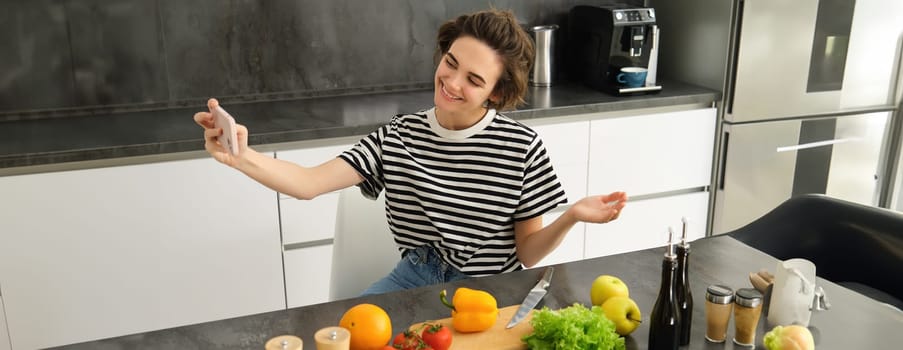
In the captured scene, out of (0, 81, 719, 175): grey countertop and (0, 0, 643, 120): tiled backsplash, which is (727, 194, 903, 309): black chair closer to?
(0, 81, 719, 175): grey countertop

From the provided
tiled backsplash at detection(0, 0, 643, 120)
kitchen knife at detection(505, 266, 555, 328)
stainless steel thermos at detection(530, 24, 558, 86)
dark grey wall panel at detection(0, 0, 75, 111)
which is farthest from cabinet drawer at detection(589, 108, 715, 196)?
dark grey wall panel at detection(0, 0, 75, 111)

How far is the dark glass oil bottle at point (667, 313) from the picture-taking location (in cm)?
134

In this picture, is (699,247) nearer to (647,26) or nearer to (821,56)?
(647,26)

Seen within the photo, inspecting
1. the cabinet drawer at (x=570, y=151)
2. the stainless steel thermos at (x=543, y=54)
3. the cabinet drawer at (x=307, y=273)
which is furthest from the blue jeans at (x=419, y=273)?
the stainless steel thermos at (x=543, y=54)

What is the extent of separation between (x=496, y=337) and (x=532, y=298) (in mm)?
164

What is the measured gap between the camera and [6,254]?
2.33m

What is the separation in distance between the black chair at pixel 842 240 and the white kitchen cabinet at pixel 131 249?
1.53 m

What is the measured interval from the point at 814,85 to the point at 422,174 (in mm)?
2008

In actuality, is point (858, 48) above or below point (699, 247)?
above

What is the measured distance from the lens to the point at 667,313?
1338mm

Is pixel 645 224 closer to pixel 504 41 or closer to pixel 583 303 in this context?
pixel 504 41

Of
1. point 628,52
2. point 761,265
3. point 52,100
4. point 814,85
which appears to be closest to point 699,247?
point 761,265

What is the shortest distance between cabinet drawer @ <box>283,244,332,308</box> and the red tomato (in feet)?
4.64

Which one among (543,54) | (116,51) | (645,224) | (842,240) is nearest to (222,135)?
(116,51)
